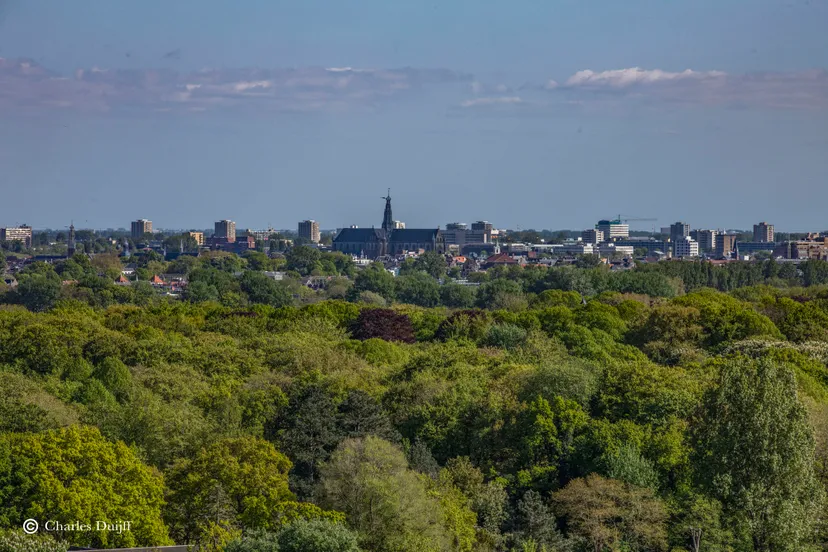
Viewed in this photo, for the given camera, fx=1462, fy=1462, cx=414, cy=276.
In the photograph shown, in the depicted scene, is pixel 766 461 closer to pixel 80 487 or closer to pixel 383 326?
pixel 80 487

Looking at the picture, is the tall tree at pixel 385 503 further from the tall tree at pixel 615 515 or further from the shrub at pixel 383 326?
the shrub at pixel 383 326

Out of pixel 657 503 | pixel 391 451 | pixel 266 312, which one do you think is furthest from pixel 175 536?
pixel 266 312

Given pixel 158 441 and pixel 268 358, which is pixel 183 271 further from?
pixel 158 441

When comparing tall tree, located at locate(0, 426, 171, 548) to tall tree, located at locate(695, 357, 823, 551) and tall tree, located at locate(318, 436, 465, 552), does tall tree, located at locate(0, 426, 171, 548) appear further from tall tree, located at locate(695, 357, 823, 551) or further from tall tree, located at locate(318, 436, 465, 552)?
tall tree, located at locate(695, 357, 823, 551)

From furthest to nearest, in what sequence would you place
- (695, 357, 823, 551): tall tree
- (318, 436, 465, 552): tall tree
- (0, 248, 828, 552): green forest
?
(695, 357, 823, 551): tall tree, (0, 248, 828, 552): green forest, (318, 436, 465, 552): tall tree

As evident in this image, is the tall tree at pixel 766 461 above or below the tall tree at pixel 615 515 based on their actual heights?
above

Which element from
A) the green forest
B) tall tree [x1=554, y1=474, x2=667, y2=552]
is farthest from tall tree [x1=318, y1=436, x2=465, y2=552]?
tall tree [x1=554, y1=474, x2=667, y2=552]

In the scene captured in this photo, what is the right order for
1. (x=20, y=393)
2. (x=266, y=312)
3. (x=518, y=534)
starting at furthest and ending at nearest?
(x=266, y=312)
(x=20, y=393)
(x=518, y=534)

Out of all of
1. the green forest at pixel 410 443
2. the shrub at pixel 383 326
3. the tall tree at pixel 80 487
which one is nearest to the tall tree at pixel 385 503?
the green forest at pixel 410 443
